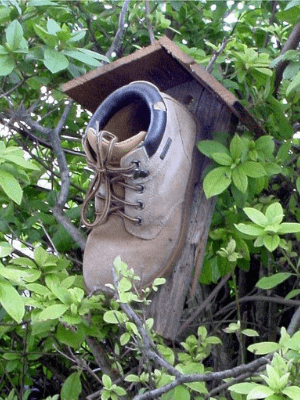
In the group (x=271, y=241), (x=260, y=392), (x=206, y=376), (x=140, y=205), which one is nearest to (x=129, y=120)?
(x=140, y=205)

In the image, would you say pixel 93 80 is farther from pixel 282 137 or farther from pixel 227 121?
pixel 282 137

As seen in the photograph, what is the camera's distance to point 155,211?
157cm

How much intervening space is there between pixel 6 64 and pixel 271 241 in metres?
0.70

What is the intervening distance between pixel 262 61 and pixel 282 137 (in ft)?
0.81

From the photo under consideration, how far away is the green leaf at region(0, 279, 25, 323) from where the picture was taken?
1.16m

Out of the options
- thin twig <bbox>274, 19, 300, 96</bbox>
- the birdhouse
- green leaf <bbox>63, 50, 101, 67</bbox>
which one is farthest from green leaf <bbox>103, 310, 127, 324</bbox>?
thin twig <bbox>274, 19, 300, 96</bbox>

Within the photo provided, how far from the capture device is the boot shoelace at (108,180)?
150 centimetres

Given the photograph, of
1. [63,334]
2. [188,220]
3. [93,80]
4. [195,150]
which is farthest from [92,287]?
[93,80]

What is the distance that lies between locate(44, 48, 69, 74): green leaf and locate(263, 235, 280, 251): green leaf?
1.90 ft

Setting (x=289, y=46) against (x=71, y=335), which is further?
(x=289, y=46)

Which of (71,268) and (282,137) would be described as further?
(71,268)

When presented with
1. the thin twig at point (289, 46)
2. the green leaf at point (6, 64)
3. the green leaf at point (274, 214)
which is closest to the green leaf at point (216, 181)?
the green leaf at point (274, 214)

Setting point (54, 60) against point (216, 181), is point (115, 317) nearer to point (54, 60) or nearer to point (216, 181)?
point (216, 181)

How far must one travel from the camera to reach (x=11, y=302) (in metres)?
1.16
